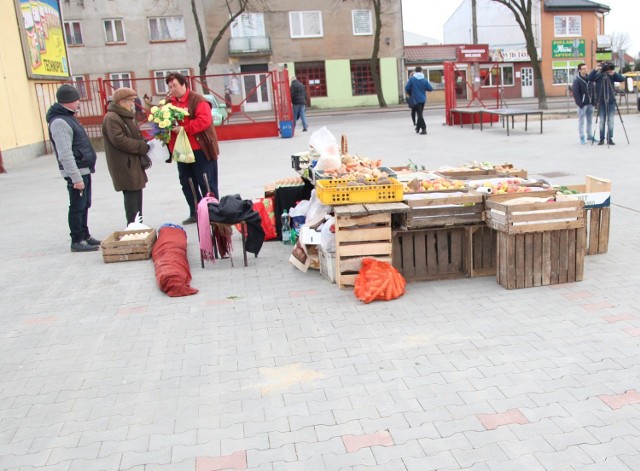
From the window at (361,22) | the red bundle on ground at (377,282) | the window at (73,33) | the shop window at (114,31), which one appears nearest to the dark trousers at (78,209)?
the red bundle on ground at (377,282)

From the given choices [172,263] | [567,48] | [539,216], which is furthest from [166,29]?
[539,216]

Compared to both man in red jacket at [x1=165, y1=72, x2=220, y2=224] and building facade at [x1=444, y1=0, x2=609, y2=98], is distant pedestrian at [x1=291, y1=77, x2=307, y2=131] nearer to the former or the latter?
man in red jacket at [x1=165, y1=72, x2=220, y2=224]

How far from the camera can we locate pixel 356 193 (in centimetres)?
572

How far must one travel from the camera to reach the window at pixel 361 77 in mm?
43312

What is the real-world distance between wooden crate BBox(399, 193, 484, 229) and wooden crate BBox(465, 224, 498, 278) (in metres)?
0.22

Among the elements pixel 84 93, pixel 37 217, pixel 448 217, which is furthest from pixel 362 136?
pixel 448 217

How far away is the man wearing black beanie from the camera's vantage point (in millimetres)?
7230

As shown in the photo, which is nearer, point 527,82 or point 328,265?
point 328,265

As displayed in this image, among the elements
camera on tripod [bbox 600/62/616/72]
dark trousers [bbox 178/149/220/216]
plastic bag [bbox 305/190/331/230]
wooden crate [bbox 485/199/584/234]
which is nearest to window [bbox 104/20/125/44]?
camera on tripod [bbox 600/62/616/72]

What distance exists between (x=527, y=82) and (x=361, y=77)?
13366mm

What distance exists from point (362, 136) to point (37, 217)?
12.2 m

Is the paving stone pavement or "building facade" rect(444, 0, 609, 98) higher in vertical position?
"building facade" rect(444, 0, 609, 98)

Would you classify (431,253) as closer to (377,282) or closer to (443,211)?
(443,211)

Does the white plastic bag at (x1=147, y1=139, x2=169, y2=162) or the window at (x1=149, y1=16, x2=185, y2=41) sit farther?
the window at (x1=149, y1=16, x2=185, y2=41)
